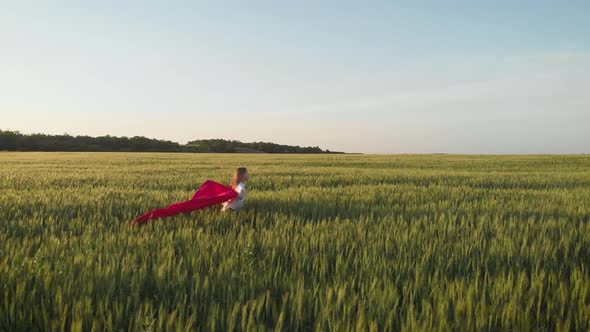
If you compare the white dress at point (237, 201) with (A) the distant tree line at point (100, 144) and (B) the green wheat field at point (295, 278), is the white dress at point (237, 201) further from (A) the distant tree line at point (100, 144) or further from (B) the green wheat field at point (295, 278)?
(A) the distant tree line at point (100, 144)

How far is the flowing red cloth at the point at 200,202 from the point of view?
4.43 metres

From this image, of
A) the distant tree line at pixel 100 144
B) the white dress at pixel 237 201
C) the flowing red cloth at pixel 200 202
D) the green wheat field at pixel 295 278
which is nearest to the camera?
the green wheat field at pixel 295 278

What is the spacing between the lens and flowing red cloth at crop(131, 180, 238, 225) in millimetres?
4427

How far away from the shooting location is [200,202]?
4.86 metres

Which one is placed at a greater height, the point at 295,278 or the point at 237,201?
the point at 237,201

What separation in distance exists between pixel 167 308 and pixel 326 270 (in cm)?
106

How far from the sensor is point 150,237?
3510 mm

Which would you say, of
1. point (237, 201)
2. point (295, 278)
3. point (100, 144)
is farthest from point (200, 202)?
point (100, 144)

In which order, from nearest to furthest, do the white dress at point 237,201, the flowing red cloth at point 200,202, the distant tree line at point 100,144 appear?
the flowing red cloth at point 200,202 → the white dress at point 237,201 → the distant tree line at point 100,144

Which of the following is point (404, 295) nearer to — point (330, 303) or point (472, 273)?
point (330, 303)

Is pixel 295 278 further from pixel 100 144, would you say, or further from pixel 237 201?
pixel 100 144

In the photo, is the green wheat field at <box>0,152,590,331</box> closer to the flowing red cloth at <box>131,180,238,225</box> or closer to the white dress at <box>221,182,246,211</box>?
the flowing red cloth at <box>131,180,238,225</box>

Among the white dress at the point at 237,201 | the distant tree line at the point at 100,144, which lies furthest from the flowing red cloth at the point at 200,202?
the distant tree line at the point at 100,144

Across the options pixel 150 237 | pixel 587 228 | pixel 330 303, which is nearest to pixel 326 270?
pixel 330 303
